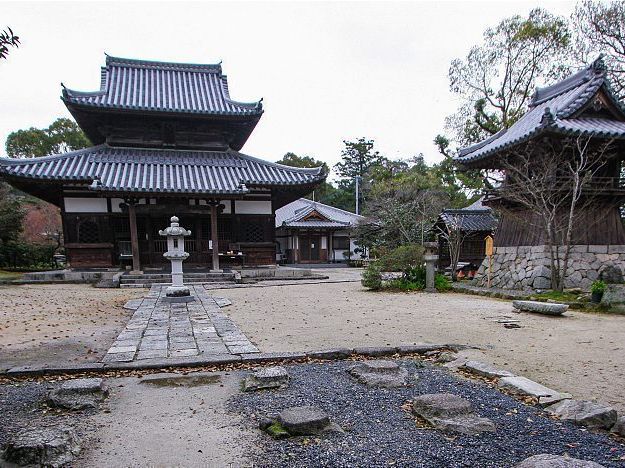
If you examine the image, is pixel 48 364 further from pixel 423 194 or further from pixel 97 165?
pixel 423 194

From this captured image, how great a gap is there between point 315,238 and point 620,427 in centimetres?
2903

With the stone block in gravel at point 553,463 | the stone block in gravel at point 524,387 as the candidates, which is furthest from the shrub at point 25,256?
the stone block in gravel at point 553,463

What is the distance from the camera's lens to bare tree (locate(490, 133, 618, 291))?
10250 millimetres

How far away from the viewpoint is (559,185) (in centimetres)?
1079

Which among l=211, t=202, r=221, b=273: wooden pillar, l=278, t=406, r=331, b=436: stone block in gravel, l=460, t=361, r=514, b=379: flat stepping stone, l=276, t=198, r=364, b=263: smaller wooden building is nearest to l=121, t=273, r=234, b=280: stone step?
l=211, t=202, r=221, b=273: wooden pillar

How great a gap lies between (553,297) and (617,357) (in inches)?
206

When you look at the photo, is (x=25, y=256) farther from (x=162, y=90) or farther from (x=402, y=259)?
(x=402, y=259)

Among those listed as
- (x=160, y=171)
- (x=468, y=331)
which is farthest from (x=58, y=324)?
(x=160, y=171)

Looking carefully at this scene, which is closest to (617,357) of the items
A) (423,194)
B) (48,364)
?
(48,364)

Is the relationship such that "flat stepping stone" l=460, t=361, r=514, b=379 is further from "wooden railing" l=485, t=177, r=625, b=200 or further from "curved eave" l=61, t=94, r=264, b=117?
"curved eave" l=61, t=94, r=264, b=117

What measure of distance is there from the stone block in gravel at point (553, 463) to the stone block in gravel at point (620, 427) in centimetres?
82

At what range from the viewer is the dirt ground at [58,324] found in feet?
15.8

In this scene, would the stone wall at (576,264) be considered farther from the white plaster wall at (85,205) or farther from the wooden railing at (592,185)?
the white plaster wall at (85,205)

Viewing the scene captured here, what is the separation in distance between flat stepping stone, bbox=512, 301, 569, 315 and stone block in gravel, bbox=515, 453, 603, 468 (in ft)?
20.8
